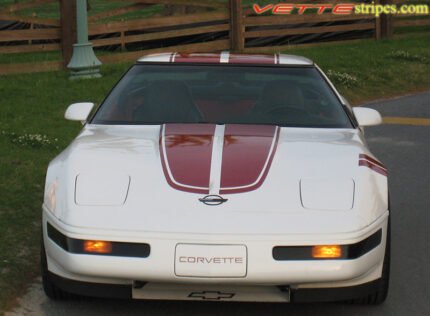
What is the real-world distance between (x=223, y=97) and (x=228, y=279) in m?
2.19

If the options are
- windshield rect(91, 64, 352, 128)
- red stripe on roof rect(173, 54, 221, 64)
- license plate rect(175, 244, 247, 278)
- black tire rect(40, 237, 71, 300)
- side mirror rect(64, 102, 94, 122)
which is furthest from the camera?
red stripe on roof rect(173, 54, 221, 64)

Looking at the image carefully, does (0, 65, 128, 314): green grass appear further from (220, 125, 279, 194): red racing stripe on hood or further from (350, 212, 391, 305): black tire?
(350, 212, 391, 305): black tire

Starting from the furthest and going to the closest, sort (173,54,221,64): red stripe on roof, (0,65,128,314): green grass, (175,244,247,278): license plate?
(173,54,221,64): red stripe on roof < (0,65,128,314): green grass < (175,244,247,278): license plate

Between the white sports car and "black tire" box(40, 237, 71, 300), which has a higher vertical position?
the white sports car

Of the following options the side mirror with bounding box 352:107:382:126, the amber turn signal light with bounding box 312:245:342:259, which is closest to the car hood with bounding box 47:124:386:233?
the amber turn signal light with bounding box 312:245:342:259

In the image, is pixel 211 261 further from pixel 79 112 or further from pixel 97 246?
pixel 79 112

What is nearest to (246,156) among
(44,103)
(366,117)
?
(366,117)

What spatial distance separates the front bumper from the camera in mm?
4359

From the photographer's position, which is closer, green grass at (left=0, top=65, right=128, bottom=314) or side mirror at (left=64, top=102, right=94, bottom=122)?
green grass at (left=0, top=65, right=128, bottom=314)

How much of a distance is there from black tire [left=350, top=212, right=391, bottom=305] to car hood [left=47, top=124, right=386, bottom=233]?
263 millimetres

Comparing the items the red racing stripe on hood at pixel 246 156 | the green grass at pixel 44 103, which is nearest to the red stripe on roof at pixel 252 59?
the red racing stripe on hood at pixel 246 156

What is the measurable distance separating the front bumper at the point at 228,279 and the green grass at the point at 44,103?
2.84ft

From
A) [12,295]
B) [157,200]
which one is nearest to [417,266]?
[157,200]

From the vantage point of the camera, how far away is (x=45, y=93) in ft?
43.6
